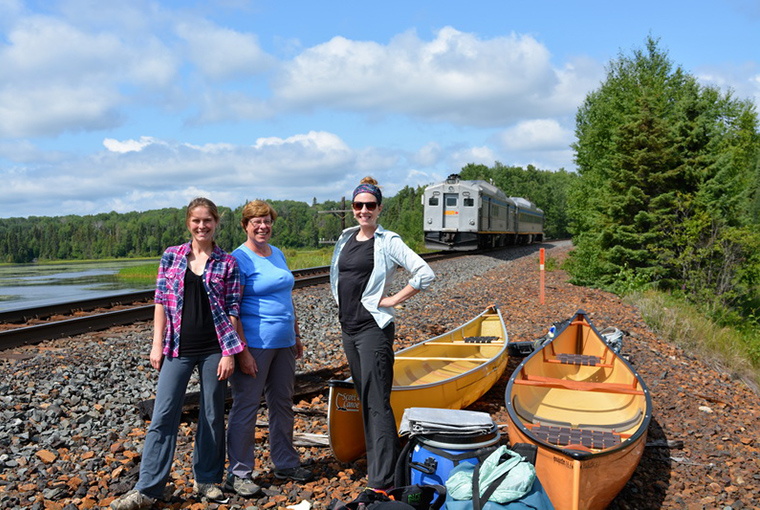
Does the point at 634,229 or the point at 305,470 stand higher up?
the point at 634,229

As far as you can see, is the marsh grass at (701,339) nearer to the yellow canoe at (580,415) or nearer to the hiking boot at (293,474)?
the yellow canoe at (580,415)

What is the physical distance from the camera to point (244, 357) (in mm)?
3570

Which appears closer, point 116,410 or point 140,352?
point 116,410

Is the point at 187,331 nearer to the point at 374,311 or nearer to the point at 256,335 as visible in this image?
the point at 256,335

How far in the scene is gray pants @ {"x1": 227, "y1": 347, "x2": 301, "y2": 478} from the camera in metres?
3.71

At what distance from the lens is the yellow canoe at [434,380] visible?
13.7ft

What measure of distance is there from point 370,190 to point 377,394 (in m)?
1.31

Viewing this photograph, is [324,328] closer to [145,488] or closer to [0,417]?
[0,417]

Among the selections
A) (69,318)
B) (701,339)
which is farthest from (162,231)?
(701,339)

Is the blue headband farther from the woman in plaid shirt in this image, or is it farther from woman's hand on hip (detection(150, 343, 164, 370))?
woman's hand on hip (detection(150, 343, 164, 370))

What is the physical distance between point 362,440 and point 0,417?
3082 millimetres

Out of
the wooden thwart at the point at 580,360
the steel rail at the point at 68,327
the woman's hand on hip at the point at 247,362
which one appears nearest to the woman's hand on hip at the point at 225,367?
the woman's hand on hip at the point at 247,362

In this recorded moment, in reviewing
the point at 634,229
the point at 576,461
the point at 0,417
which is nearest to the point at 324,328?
the point at 0,417

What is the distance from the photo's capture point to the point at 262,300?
3691mm
